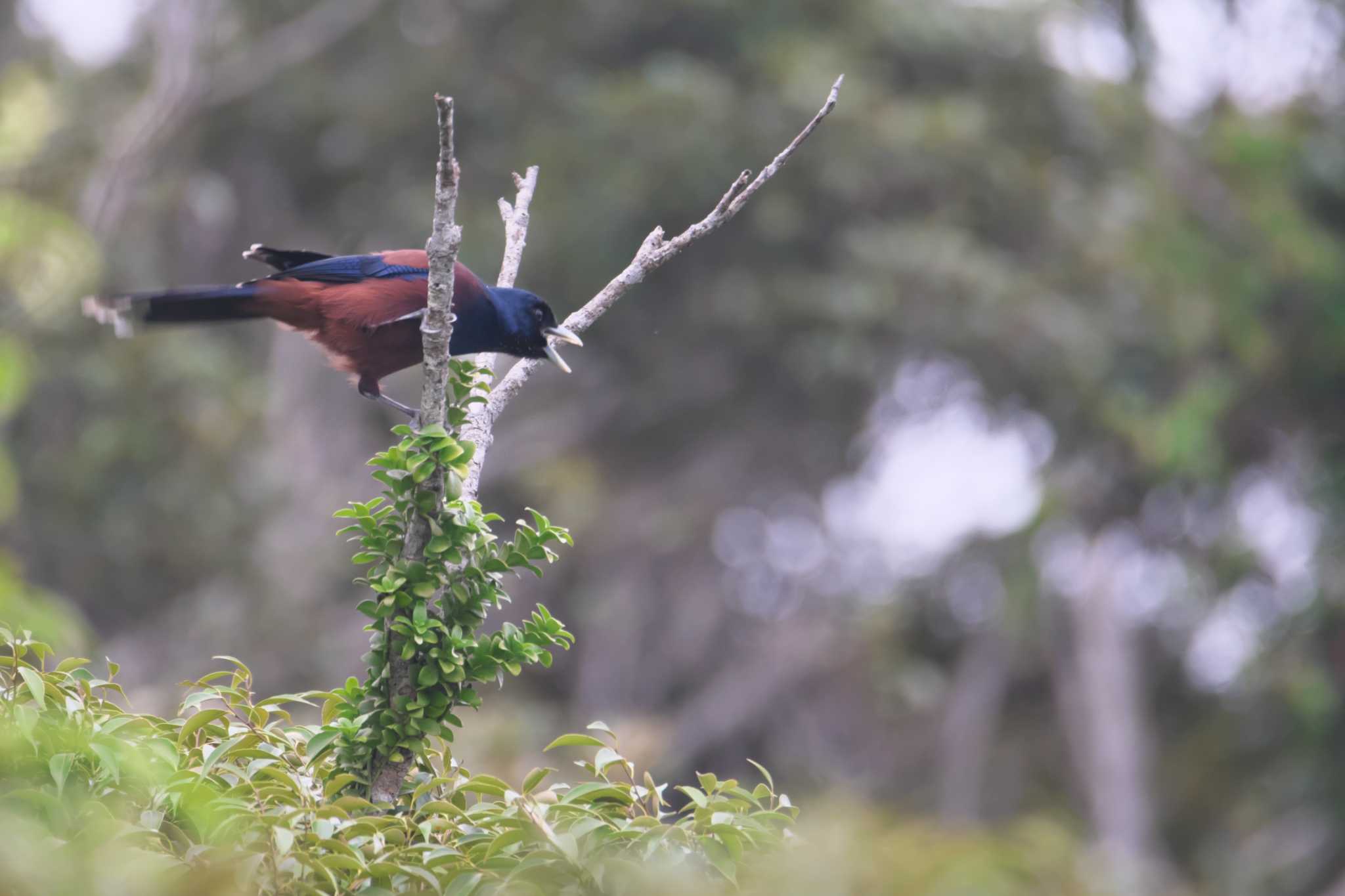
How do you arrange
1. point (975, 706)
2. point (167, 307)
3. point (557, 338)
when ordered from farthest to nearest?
point (975, 706) → point (557, 338) → point (167, 307)

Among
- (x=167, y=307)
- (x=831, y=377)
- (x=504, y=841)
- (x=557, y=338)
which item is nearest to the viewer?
(x=504, y=841)

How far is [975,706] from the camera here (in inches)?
643

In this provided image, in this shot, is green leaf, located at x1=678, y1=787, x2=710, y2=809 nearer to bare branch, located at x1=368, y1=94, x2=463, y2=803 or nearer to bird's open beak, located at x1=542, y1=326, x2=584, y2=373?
bare branch, located at x1=368, y1=94, x2=463, y2=803

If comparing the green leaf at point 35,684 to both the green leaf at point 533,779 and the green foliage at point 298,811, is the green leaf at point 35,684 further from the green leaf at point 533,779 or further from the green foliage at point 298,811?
the green leaf at point 533,779

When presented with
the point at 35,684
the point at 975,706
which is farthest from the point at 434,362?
the point at 975,706

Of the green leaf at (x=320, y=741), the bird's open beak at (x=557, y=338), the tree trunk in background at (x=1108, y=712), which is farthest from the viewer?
the tree trunk in background at (x=1108, y=712)

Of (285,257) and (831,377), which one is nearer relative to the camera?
(285,257)

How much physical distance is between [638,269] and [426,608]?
100cm

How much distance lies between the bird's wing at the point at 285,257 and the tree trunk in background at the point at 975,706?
12847 mm

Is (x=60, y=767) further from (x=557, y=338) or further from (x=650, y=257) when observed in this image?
(x=557, y=338)

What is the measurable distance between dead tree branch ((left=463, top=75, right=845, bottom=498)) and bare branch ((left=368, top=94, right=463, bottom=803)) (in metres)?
0.22

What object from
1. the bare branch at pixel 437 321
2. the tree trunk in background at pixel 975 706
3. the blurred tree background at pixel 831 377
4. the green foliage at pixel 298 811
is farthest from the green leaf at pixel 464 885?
the tree trunk in background at pixel 975 706

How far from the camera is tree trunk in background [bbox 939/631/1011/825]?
52.7 ft

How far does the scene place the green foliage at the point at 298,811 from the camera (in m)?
Answer: 1.81
